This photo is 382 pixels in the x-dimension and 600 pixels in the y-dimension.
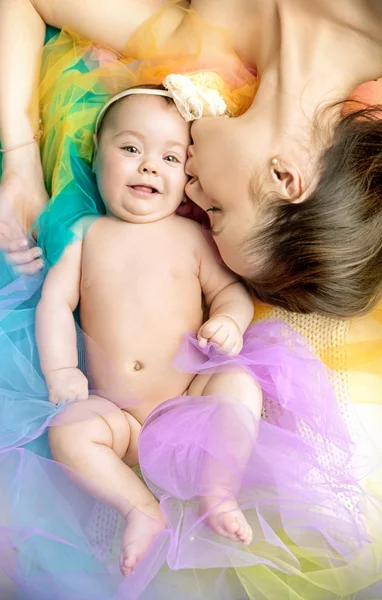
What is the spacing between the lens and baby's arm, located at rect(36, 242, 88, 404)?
1.14 metres

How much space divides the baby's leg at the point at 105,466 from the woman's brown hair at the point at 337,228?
0.42 m

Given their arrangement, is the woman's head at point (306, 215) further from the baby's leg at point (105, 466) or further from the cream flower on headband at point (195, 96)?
the baby's leg at point (105, 466)

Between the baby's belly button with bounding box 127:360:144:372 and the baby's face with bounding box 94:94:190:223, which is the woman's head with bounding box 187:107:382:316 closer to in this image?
the baby's face with bounding box 94:94:190:223

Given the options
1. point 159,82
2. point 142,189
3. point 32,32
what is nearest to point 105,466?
point 142,189

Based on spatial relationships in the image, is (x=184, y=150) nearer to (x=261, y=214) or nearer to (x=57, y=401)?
(x=261, y=214)

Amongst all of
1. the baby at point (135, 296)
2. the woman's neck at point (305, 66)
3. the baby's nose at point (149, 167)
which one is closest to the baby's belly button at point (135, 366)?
the baby at point (135, 296)

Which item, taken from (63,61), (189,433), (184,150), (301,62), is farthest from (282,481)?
(63,61)

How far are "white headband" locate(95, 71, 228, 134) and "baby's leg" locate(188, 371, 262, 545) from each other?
0.53m

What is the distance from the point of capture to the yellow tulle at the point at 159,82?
4.08 ft

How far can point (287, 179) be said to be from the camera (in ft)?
3.80

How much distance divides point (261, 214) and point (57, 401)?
0.50 meters

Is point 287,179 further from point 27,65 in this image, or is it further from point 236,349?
point 27,65

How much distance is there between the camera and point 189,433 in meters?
1.07

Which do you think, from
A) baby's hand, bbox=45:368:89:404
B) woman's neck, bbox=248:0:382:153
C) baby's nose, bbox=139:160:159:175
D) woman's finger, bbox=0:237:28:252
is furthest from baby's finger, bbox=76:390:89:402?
woman's neck, bbox=248:0:382:153
